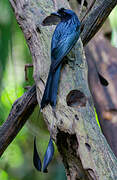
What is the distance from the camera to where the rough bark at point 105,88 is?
4.04 m

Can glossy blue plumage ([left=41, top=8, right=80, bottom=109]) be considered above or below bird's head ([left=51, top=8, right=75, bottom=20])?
Result: below

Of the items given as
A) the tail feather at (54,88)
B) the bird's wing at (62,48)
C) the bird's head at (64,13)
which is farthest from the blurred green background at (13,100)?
the tail feather at (54,88)

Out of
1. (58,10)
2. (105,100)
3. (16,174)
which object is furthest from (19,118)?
(16,174)

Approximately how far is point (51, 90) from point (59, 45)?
345 millimetres

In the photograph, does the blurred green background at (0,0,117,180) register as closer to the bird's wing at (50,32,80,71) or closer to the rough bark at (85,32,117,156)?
the rough bark at (85,32,117,156)

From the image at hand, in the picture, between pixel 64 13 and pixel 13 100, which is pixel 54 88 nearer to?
A: pixel 64 13

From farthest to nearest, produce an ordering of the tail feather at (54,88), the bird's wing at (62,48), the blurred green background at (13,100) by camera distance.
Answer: the blurred green background at (13,100)
the bird's wing at (62,48)
the tail feather at (54,88)

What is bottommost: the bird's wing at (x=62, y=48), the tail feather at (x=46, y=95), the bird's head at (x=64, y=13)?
the tail feather at (x=46, y=95)

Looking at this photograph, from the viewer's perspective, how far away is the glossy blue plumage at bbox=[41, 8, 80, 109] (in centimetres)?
193

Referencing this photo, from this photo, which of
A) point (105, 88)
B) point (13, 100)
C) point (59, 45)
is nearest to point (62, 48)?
point (59, 45)

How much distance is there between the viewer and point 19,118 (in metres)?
2.34

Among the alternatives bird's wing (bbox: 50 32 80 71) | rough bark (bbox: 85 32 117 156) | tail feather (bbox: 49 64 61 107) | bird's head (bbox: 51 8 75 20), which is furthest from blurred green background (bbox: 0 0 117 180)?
tail feather (bbox: 49 64 61 107)

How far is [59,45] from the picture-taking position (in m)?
2.12

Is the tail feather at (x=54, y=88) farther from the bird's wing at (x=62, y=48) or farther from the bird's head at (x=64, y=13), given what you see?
the bird's head at (x=64, y=13)
